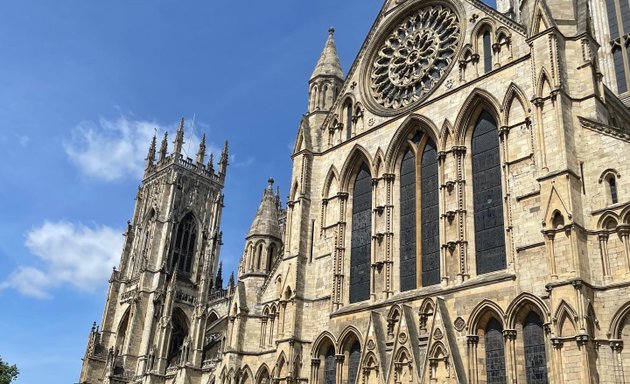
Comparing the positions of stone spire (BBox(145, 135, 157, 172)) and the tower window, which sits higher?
stone spire (BBox(145, 135, 157, 172))

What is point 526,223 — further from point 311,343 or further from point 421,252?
point 311,343

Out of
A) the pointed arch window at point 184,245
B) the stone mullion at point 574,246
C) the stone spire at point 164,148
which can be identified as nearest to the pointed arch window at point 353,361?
the stone mullion at point 574,246

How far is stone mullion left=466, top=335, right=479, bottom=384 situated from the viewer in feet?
55.5

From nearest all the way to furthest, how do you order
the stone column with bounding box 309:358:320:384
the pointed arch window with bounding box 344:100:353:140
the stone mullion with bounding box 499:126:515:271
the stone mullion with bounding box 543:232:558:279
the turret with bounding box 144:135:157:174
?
1. the stone mullion with bounding box 543:232:558:279
2. the stone mullion with bounding box 499:126:515:271
3. the stone column with bounding box 309:358:320:384
4. the pointed arch window with bounding box 344:100:353:140
5. the turret with bounding box 144:135:157:174

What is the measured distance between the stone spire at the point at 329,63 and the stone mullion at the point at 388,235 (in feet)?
23.4

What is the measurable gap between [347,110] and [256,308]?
8.85 metres

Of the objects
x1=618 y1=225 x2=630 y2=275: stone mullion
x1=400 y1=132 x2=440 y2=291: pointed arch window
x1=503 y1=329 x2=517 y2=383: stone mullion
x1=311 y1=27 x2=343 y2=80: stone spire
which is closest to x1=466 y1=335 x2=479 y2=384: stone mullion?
x1=503 y1=329 x2=517 y2=383: stone mullion

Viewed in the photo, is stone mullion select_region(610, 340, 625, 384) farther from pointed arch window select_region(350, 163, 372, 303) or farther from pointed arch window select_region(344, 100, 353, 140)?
pointed arch window select_region(344, 100, 353, 140)

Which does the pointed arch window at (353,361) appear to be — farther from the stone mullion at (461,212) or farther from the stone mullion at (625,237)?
the stone mullion at (625,237)

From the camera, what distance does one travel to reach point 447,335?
57.6 feet

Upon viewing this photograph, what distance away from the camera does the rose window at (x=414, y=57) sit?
22.7 m

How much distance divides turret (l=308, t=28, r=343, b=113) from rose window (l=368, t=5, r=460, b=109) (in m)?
2.20

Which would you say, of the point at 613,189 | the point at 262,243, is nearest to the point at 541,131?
the point at 613,189

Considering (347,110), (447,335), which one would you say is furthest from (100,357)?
(447,335)
